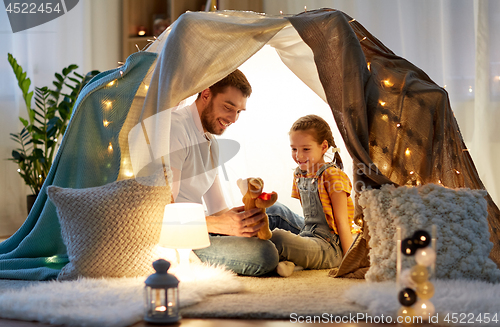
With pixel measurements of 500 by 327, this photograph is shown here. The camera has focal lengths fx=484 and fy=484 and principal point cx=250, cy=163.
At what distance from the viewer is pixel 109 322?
1181 millimetres

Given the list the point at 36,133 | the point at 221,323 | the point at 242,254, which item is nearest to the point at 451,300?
the point at 221,323

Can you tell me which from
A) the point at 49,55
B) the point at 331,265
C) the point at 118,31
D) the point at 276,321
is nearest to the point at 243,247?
the point at 331,265

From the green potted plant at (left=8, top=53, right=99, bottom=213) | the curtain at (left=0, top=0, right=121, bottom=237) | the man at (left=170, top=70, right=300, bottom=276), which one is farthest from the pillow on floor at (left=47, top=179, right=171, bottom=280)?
the curtain at (left=0, top=0, right=121, bottom=237)

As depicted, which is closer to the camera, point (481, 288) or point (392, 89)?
point (481, 288)

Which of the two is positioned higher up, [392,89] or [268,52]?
[268,52]

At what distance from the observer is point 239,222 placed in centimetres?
179

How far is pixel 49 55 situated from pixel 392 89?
2.56 meters

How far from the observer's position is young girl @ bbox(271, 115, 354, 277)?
1.89 m

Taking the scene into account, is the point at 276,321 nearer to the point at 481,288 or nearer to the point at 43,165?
the point at 481,288

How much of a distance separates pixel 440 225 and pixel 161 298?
899mm

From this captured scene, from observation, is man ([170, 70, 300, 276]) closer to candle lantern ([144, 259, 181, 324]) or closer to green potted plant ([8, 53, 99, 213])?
candle lantern ([144, 259, 181, 324])

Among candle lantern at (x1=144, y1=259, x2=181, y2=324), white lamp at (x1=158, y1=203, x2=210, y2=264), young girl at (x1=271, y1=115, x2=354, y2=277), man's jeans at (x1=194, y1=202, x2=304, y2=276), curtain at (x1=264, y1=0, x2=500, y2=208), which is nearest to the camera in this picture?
candle lantern at (x1=144, y1=259, x2=181, y2=324)

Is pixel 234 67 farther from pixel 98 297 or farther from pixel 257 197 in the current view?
pixel 98 297

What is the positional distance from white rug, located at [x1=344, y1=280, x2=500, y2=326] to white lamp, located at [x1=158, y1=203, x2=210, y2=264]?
53cm
